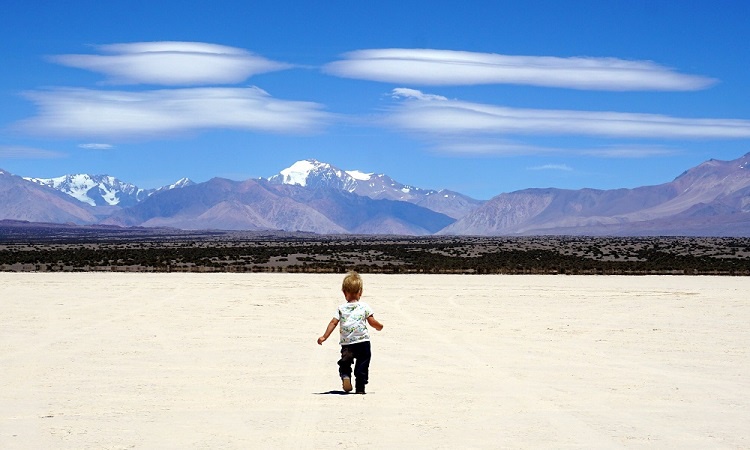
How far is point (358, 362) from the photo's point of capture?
12.2 m

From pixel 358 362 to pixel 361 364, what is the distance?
9 centimetres

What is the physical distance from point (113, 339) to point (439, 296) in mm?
16491

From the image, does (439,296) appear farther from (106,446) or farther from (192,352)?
(106,446)

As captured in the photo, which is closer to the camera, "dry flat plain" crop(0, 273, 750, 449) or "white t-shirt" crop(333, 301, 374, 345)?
"dry flat plain" crop(0, 273, 750, 449)

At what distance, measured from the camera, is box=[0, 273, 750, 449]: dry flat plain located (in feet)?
31.4

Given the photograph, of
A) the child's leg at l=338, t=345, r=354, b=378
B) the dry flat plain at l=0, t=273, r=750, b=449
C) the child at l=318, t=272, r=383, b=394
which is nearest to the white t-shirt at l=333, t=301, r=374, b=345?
the child at l=318, t=272, r=383, b=394

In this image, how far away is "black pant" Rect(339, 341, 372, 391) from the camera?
39.5 ft

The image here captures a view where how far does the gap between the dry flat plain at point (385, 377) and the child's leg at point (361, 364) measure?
0.23 m

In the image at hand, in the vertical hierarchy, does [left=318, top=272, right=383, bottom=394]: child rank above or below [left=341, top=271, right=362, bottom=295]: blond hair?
below

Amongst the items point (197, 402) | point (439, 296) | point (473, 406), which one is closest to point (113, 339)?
point (197, 402)

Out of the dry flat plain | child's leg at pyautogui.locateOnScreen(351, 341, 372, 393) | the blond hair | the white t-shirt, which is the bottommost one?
the dry flat plain

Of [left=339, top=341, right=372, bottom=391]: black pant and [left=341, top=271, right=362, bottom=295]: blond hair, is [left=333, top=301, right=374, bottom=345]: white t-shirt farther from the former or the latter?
[left=341, top=271, right=362, bottom=295]: blond hair

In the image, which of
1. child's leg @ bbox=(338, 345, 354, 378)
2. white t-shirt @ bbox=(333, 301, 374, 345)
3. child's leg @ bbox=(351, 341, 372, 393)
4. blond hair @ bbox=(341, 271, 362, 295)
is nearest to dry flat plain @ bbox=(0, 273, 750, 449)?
child's leg @ bbox=(351, 341, 372, 393)

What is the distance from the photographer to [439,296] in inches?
1313
